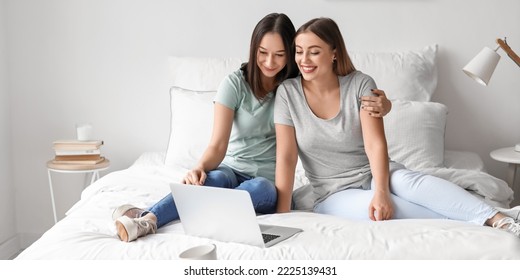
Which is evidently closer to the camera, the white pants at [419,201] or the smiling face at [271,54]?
the white pants at [419,201]

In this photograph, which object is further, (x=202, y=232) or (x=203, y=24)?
(x=203, y=24)

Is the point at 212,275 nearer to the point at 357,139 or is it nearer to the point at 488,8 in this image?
the point at 357,139

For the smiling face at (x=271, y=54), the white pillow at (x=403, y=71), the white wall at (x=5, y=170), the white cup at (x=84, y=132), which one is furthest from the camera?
the white wall at (x=5, y=170)

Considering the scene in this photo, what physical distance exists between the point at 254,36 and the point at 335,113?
37cm

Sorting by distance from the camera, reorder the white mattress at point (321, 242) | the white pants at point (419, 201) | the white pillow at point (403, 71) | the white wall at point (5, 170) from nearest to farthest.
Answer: the white mattress at point (321, 242), the white pants at point (419, 201), the white pillow at point (403, 71), the white wall at point (5, 170)

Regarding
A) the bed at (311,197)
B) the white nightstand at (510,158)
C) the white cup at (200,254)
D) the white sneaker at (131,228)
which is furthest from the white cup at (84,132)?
the white cup at (200,254)

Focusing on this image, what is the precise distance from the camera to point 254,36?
7.79 feet

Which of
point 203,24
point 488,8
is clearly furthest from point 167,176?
point 488,8

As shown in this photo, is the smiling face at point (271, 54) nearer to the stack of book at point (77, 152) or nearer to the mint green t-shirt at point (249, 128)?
the mint green t-shirt at point (249, 128)

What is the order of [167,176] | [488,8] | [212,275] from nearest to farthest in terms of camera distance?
[212,275], [167,176], [488,8]

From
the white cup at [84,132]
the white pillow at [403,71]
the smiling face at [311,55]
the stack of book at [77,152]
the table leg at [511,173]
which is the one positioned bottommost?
the table leg at [511,173]

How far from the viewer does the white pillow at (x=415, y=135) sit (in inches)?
113

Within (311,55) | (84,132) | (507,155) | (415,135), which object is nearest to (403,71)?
(415,135)

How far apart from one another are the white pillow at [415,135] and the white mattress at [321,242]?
0.84m
